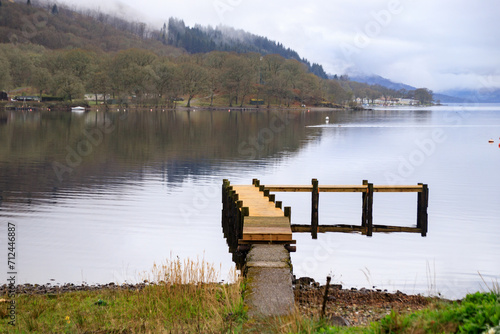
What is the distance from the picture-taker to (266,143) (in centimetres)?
7150

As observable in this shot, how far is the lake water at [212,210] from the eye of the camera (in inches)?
765

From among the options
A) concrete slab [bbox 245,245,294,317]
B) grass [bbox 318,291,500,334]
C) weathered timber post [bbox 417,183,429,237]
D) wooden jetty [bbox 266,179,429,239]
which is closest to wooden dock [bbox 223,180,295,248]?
concrete slab [bbox 245,245,294,317]

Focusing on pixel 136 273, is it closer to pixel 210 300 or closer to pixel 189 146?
pixel 210 300

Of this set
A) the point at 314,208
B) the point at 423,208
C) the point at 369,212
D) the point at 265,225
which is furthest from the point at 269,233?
the point at 423,208

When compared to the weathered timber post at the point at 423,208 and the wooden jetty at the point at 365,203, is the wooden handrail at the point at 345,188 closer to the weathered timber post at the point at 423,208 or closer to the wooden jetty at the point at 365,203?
the wooden jetty at the point at 365,203

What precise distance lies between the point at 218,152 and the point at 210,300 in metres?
46.4

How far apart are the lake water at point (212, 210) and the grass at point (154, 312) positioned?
4520 mm

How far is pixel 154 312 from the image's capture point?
11.9 m

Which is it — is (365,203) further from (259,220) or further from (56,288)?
(56,288)

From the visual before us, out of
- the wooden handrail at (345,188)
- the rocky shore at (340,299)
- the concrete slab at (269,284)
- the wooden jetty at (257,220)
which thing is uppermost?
the wooden handrail at (345,188)

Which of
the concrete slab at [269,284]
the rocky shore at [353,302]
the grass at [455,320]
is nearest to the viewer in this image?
the grass at [455,320]

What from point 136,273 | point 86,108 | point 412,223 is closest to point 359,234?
point 412,223

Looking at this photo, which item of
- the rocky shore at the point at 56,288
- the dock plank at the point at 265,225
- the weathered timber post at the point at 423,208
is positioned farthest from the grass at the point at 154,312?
the weathered timber post at the point at 423,208

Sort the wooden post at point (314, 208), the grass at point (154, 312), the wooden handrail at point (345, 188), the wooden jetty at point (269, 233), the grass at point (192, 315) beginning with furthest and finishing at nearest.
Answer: the wooden handrail at point (345, 188) < the wooden post at point (314, 208) < the wooden jetty at point (269, 233) < the grass at point (154, 312) < the grass at point (192, 315)
